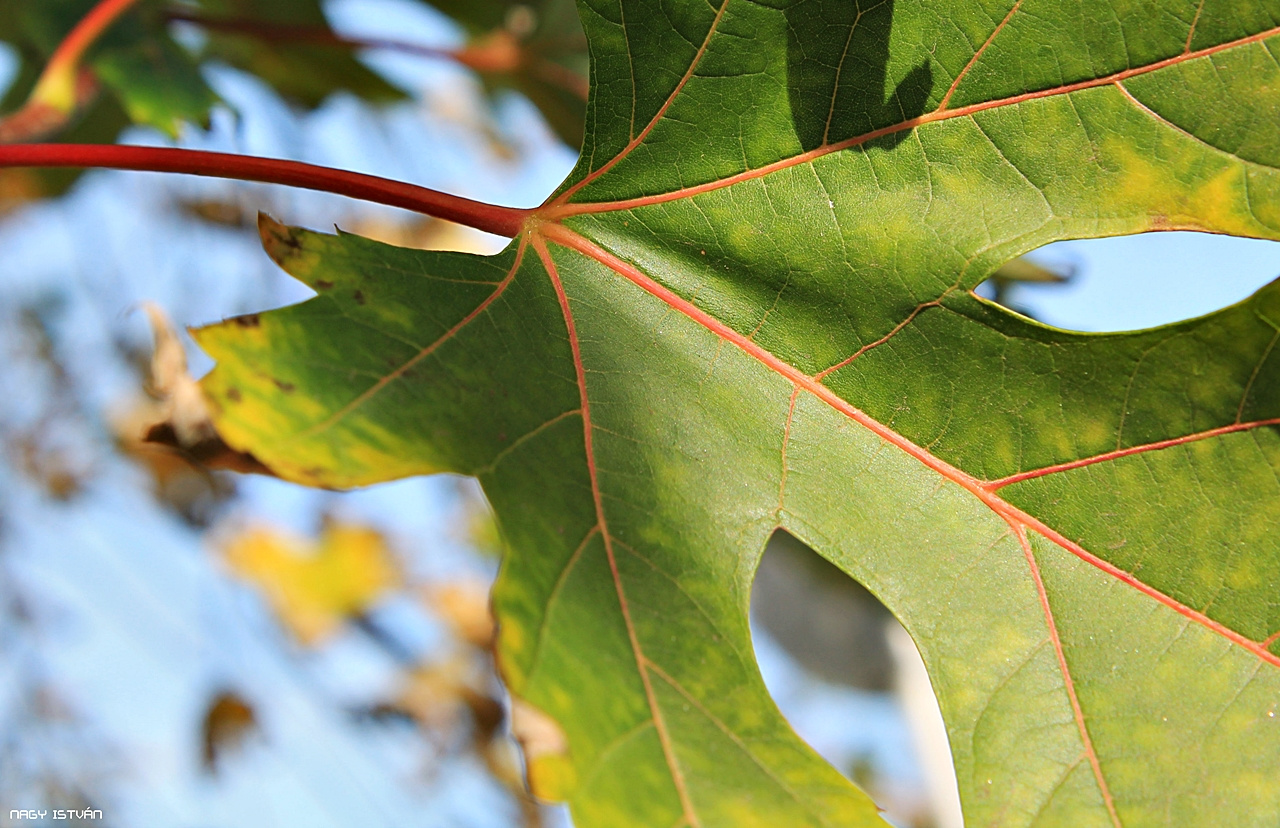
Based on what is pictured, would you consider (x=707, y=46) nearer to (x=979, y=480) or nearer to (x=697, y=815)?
(x=979, y=480)

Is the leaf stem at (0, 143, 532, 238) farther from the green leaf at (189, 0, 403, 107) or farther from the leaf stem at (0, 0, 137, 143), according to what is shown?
the green leaf at (189, 0, 403, 107)

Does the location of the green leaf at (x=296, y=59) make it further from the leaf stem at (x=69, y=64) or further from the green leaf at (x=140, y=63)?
the leaf stem at (x=69, y=64)

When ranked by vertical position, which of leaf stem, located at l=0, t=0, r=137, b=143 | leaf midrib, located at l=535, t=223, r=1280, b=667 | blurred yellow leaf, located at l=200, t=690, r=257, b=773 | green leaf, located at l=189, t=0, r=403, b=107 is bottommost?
Answer: blurred yellow leaf, located at l=200, t=690, r=257, b=773

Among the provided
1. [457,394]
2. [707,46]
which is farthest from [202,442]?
[707,46]

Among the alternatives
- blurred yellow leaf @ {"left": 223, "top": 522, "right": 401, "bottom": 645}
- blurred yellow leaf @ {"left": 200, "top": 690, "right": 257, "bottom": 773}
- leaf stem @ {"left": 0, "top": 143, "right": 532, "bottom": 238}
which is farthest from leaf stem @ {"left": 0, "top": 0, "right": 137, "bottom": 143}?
blurred yellow leaf @ {"left": 223, "top": 522, "right": 401, "bottom": 645}

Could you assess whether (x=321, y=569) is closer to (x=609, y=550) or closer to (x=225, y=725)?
(x=225, y=725)

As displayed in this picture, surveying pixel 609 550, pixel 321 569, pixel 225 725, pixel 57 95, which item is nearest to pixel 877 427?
pixel 609 550
